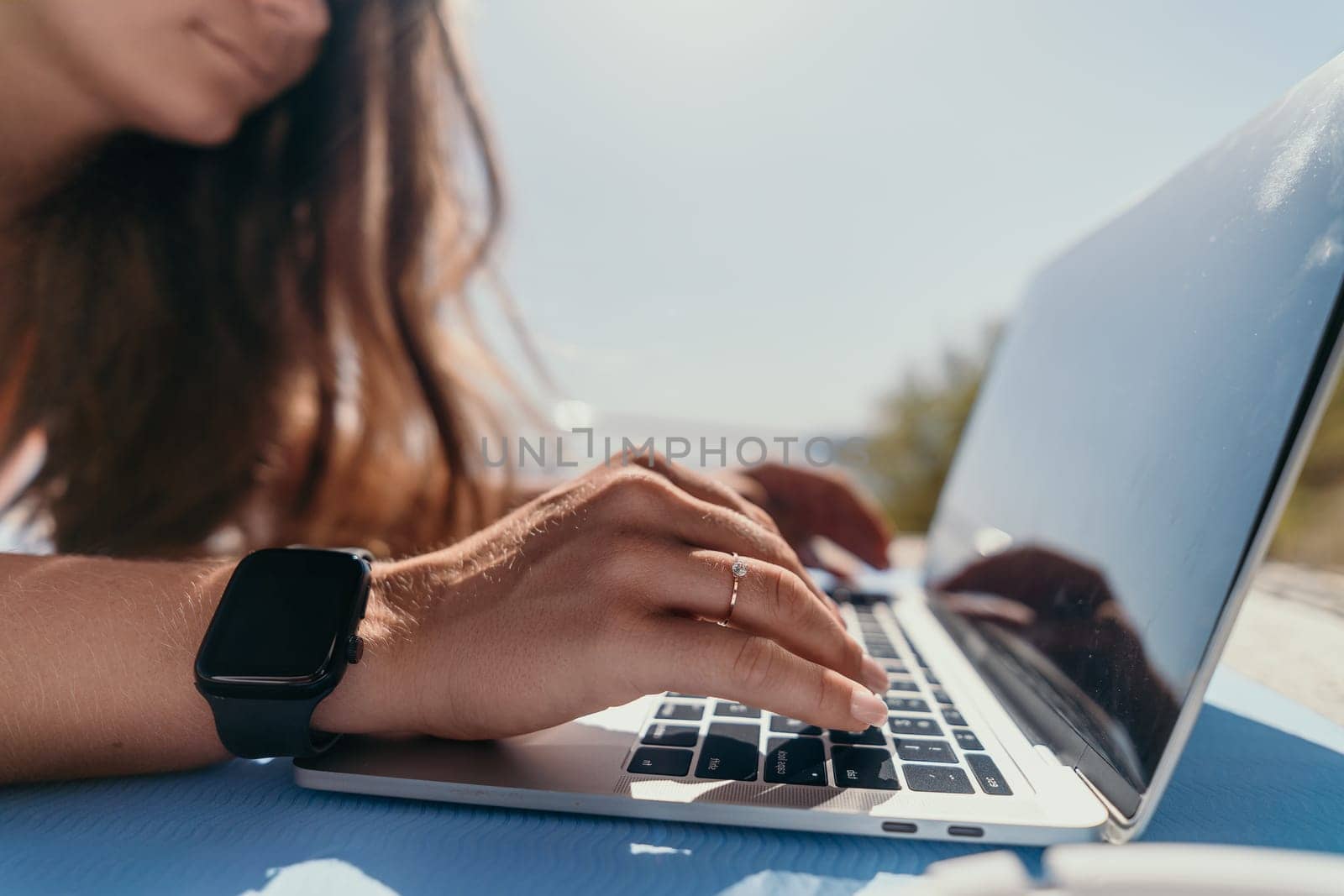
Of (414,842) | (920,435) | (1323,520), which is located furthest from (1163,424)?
(920,435)

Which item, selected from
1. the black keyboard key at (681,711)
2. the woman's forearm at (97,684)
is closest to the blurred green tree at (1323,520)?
the black keyboard key at (681,711)

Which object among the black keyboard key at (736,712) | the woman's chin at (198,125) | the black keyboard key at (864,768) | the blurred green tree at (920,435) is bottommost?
the blurred green tree at (920,435)

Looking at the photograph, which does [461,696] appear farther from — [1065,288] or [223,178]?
[223,178]

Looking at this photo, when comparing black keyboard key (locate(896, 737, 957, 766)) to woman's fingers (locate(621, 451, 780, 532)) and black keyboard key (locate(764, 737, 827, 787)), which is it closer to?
black keyboard key (locate(764, 737, 827, 787))

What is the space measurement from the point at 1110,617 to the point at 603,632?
0.93 feet

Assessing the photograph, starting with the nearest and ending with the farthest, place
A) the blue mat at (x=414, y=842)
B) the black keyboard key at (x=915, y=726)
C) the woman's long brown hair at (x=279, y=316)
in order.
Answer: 1. the blue mat at (x=414, y=842)
2. the black keyboard key at (x=915, y=726)
3. the woman's long brown hair at (x=279, y=316)

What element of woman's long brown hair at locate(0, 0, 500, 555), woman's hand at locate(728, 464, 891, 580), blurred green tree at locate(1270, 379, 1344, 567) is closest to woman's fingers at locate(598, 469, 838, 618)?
woman's hand at locate(728, 464, 891, 580)

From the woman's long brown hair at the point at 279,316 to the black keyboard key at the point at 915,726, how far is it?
2.56 feet

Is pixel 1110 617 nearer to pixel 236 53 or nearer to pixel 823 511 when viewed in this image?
pixel 823 511

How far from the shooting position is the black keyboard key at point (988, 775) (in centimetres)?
36

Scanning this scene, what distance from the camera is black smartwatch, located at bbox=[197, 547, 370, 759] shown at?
14.8 inches

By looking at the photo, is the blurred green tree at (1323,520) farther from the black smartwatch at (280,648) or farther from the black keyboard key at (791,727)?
the black smartwatch at (280,648)

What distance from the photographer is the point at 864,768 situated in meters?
0.38

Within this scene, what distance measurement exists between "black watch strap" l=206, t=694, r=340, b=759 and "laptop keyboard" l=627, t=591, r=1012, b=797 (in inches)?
6.5
